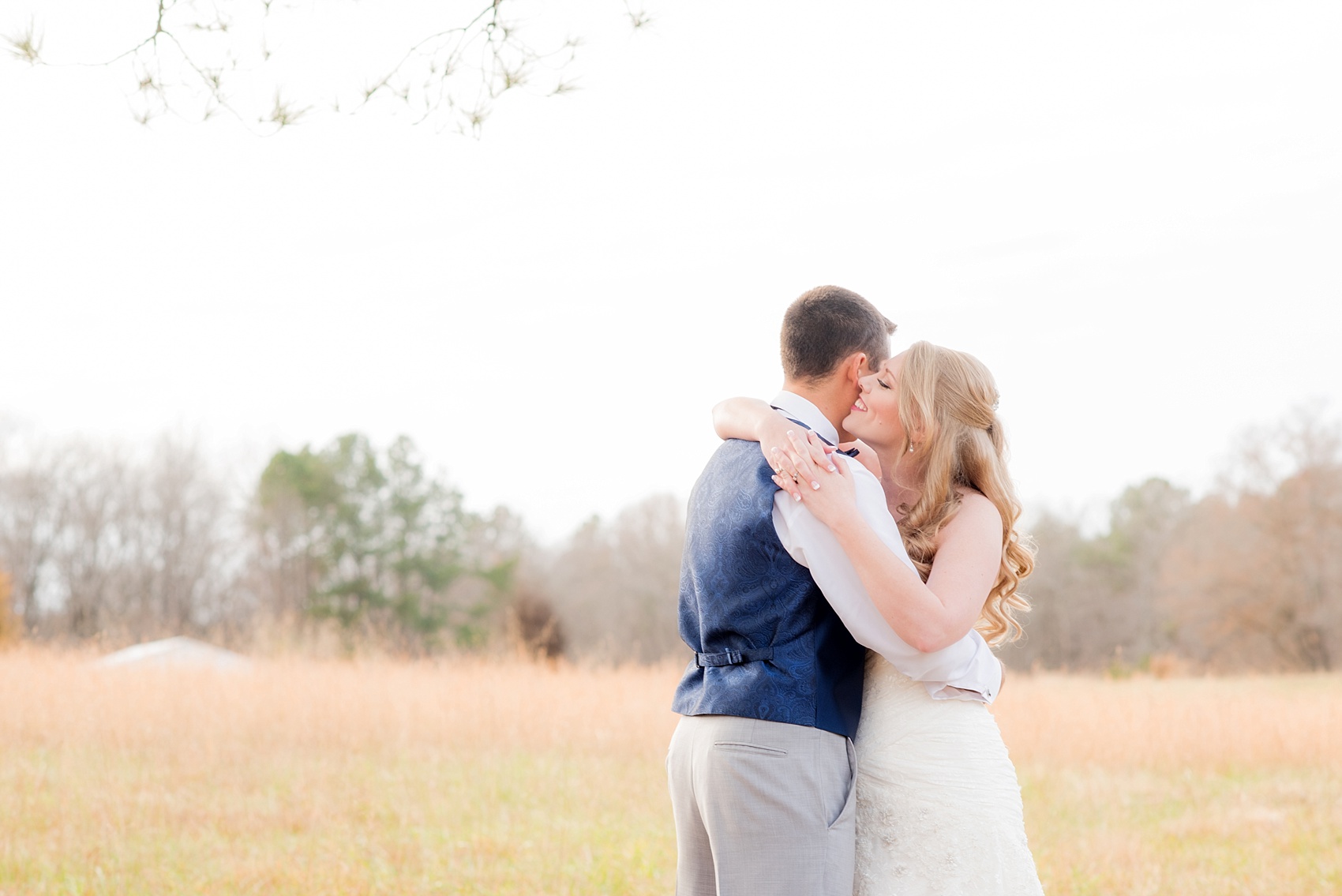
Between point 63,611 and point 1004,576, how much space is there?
125 feet

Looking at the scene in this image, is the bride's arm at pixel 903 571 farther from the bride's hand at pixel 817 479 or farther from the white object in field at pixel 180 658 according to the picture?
the white object in field at pixel 180 658

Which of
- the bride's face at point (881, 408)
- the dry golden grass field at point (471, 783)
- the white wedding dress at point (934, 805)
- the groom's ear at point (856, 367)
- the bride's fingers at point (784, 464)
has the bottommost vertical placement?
the dry golden grass field at point (471, 783)

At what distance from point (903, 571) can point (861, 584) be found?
104 mm

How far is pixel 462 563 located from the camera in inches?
1407

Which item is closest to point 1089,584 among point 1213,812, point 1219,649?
point 1219,649

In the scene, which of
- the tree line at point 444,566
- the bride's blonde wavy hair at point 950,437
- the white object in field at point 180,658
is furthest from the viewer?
the tree line at point 444,566

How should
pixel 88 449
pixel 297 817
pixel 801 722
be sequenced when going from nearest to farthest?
Answer: 1. pixel 801 722
2. pixel 297 817
3. pixel 88 449

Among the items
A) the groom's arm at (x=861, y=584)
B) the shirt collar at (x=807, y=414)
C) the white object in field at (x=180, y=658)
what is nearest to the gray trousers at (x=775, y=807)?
the groom's arm at (x=861, y=584)

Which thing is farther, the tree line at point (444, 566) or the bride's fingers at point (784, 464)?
the tree line at point (444, 566)

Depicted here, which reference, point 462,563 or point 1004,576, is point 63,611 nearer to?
→ point 462,563

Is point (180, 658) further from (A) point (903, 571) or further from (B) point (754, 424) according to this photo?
(A) point (903, 571)

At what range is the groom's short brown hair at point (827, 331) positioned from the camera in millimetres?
2844

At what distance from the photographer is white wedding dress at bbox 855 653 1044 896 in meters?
2.61

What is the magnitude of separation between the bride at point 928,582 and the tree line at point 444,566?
28875 millimetres
